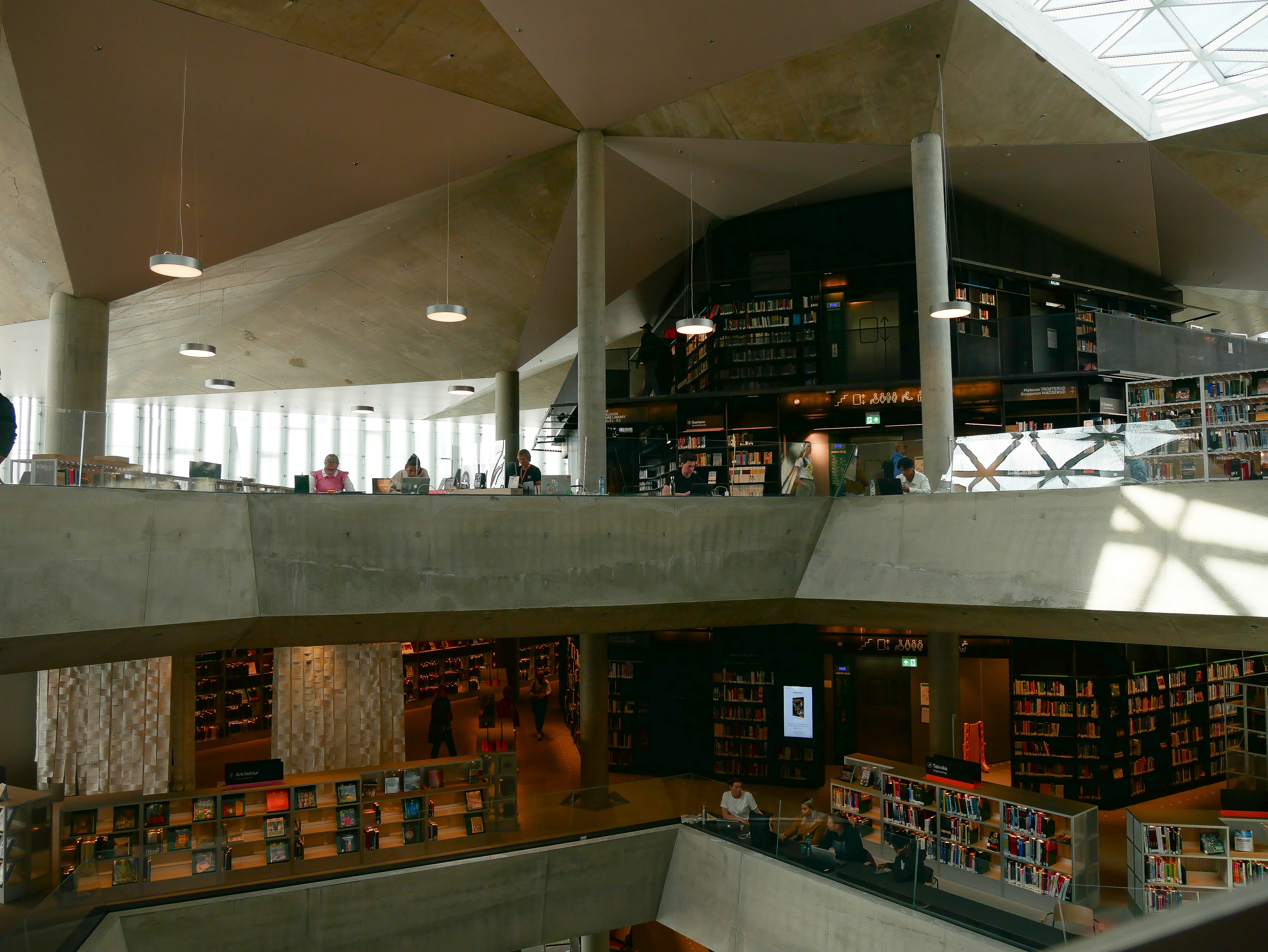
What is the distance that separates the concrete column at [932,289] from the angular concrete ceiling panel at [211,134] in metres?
4.88

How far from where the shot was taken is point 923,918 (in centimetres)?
816

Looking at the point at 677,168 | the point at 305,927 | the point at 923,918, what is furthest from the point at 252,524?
the point at 677,168

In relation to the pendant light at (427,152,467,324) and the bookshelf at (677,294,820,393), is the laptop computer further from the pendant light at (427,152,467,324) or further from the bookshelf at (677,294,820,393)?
the bookshelf at (677,294,820,393)

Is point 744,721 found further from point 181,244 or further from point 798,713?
point 181,244

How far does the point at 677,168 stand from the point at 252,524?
8.54 m

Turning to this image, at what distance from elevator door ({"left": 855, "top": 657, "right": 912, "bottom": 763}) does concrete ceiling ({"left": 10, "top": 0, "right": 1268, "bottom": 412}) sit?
27.2ft

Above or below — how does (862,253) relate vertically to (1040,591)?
above

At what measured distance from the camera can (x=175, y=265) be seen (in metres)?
8.66

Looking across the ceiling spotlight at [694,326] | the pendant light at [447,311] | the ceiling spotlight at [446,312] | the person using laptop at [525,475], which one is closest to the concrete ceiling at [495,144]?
the pendant light at [447,311]

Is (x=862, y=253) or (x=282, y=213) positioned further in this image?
(x=862, y=253)

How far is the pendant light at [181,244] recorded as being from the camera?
8.64 m

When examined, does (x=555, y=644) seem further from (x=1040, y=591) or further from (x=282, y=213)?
(x=1040, y=591)

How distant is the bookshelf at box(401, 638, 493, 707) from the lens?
19266 millimetres

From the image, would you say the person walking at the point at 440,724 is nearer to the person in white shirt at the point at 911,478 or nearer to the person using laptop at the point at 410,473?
the person using laptop at the point at 410,473
